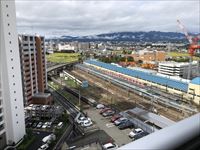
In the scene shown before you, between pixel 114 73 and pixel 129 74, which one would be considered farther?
pixel 114 73

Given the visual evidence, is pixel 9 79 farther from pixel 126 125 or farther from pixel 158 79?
pixel 158 79

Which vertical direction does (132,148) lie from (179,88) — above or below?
above

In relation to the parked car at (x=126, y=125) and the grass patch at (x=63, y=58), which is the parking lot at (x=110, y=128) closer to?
the parked car at (x=126, y=125)

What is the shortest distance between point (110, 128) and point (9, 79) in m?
2.59

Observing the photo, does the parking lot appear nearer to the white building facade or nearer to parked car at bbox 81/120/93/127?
parked car at bbox 81/120/93/127

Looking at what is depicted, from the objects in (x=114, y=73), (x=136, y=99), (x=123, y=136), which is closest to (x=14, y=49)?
(x=123, y=136)

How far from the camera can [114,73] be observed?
12.9 metres

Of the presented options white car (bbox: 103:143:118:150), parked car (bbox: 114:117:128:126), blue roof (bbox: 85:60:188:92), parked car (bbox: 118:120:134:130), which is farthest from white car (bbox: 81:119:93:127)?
blue roof (bbox: 85:60:188:92)

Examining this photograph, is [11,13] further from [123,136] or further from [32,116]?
[123,136]

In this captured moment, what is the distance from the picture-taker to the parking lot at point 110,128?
4.84 meters

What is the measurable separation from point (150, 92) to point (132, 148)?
8.37 metres

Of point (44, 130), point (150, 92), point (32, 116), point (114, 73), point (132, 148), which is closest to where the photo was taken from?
point (132, 148)

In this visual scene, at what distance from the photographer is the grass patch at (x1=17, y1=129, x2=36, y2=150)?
182 inches

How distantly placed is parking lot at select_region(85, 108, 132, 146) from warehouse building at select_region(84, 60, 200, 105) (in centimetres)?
344
